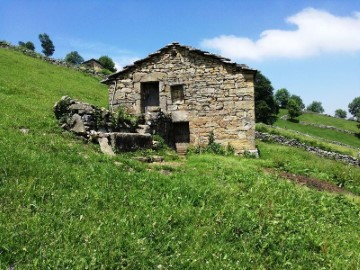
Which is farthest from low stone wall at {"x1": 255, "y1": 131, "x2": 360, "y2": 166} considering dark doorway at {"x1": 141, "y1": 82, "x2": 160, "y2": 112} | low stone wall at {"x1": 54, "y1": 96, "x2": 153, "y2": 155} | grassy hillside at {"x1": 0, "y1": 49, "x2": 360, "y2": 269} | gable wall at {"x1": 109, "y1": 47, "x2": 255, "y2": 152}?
grassy hillside at {"x1": 0, "y1": 49, "x2": 360, "y2": 269}

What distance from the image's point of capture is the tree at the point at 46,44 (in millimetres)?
120963

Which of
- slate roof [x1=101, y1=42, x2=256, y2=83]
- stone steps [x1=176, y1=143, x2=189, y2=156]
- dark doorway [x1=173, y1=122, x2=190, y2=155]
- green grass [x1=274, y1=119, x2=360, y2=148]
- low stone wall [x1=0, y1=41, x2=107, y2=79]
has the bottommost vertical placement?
green grass [x1=274, y1=119, x2=360, y2=148]

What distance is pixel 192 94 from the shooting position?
64.7 ft

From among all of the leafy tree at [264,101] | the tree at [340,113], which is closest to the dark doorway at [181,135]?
the leafy tree at [264,101]

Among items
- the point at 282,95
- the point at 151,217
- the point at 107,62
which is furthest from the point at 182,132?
the point at 282,95

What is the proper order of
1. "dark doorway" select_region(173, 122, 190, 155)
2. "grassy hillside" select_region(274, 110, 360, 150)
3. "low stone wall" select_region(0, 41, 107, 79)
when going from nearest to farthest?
1. "dark doorway" select_region(173, 122, 190, 155)
2. "low stone wall" select_region(0, 41, 107, 79)
3. "grassy hillside" select_region(274, 110, 360, 150)

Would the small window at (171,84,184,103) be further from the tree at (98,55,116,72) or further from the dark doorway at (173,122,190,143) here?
the tree at (98,55,116,72)

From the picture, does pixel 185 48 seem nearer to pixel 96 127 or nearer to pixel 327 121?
pixel 96 127

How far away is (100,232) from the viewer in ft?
18.8

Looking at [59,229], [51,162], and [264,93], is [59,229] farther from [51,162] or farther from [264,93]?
[264,93]

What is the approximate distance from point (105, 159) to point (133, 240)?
15.1ft

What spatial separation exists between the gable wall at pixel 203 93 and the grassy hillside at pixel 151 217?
26.5 feet

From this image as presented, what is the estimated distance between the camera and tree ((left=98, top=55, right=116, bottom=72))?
239ft

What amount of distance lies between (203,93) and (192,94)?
612mm
